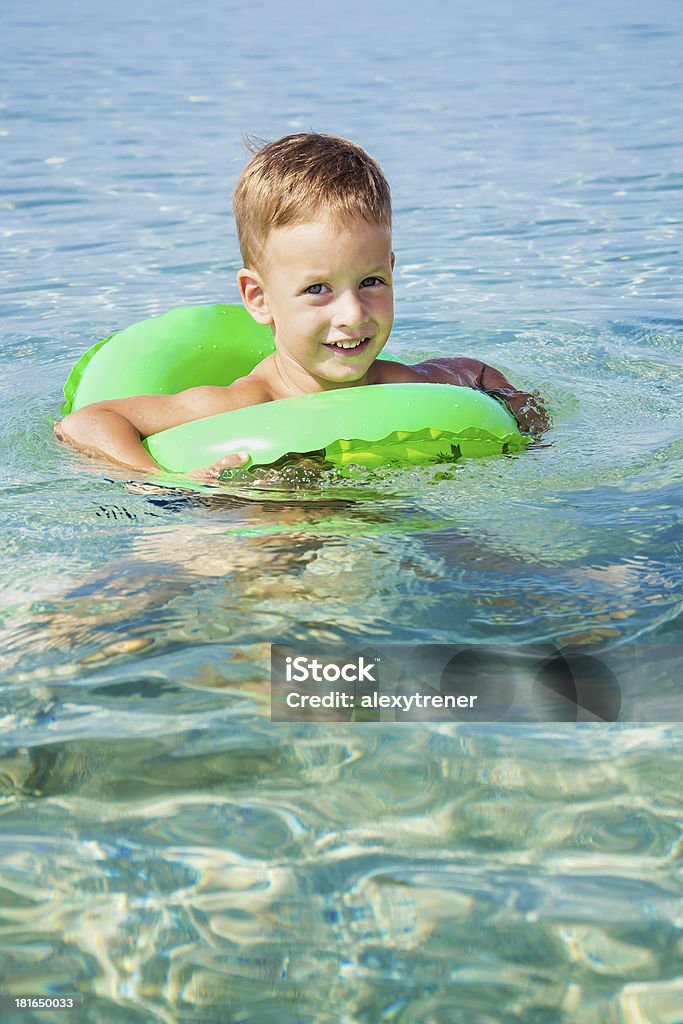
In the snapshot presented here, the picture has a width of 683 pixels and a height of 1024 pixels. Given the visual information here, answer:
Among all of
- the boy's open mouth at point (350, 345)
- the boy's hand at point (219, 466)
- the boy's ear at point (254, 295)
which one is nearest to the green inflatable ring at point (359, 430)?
the boy's hand at point (219, 466)

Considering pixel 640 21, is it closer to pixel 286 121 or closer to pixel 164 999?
pixel 286 121

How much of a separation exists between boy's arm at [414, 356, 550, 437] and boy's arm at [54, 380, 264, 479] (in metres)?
0.65

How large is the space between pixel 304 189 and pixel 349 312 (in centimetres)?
37

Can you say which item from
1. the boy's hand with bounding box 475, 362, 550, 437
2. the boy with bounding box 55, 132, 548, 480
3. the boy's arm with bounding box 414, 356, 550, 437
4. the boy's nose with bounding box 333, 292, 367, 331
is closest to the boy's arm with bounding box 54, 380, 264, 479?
the boy with bounding box 55, 132, 548, 480

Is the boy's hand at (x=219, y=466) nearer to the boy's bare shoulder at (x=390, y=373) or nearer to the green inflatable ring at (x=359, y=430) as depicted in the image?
the green inflatable ring at (x=359, y=430)

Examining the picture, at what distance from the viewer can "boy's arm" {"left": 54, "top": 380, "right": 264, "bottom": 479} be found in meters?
3.39

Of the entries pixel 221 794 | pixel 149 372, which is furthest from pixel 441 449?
pixel 221 794

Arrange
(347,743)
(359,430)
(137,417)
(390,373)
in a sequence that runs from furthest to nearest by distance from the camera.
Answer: (390,373) < (137,417) < (359,430) < (347,743)

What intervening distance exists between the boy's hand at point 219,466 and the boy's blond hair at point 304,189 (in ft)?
2.18

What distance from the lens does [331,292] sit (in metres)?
3.36

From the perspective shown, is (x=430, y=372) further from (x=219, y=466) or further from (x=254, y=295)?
(x=219, y=466)

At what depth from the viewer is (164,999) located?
5.49 ft

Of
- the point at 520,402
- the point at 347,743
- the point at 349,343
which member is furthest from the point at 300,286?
the point at 347,743

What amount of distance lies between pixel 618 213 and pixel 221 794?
22.1 feet
